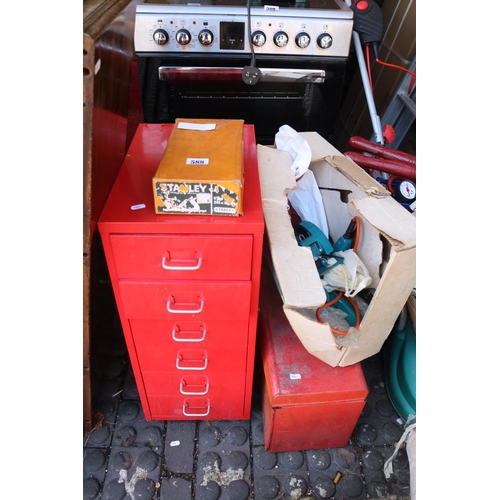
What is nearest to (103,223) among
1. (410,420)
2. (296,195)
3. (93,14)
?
(93,14)

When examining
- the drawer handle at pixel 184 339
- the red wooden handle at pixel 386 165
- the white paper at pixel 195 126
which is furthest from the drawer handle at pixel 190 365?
the red wooden handle at pixel 386 165

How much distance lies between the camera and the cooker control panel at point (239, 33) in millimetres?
1702

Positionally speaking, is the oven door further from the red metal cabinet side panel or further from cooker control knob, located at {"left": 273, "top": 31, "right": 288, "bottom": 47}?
the red metal cabinet side panel

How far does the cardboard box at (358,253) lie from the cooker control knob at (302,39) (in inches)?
24.2

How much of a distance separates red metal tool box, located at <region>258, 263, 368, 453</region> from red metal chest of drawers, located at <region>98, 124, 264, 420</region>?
12 cm

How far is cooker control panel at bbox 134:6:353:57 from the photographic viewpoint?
1702 mm

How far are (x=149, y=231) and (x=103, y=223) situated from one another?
111 mm

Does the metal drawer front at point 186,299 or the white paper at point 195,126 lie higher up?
the white paper at point 195,126

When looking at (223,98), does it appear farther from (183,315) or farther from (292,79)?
(183,315)

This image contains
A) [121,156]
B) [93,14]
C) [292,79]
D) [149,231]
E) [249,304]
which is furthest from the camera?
[292,79]

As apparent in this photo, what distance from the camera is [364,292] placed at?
1.40 m

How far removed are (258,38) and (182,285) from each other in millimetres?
1212

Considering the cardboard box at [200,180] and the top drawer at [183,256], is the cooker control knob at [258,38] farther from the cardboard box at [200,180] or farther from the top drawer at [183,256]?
the top drawer at [183,256]

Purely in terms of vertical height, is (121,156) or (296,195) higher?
(121,156)
